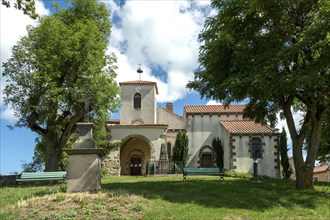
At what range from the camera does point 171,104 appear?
138ft

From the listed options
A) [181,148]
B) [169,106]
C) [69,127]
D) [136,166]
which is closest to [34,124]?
[69,127]

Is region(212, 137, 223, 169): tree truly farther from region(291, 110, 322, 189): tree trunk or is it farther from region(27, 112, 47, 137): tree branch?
region(291, 110, 322, 189): tree trunk

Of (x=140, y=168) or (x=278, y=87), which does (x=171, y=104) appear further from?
(x=278, y=87)

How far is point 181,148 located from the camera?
107ft

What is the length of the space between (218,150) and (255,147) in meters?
3.88

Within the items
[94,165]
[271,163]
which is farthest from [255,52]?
[271,163]

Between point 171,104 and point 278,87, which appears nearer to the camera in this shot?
point 278,87

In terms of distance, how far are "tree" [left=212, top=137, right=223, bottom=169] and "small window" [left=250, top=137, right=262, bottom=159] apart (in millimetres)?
3438

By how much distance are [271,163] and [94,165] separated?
22.0 meters

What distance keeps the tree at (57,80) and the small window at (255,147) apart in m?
14.2

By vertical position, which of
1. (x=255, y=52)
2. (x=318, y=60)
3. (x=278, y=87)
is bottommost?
(x=278, y=87)

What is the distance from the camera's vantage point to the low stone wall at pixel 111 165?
30705 millimetres

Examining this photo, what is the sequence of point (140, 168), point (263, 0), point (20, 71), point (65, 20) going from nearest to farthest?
1. point (263, 0)
2. point (20, 71)
3. point (65, 20)
4. point (140, 168)

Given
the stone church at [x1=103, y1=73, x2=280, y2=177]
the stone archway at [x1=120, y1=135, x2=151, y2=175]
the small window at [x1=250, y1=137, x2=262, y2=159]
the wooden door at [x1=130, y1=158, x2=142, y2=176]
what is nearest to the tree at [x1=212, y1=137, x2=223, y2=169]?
the stone church at [x1=103, y1=73, x2=280, y2=177]
